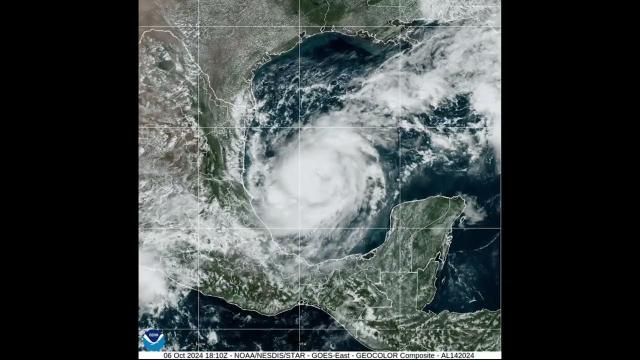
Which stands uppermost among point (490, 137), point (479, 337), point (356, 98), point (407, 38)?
point (407, 38)

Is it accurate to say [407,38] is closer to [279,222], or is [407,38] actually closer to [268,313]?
[279,222]

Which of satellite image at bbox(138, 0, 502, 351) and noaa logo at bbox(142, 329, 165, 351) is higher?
satellite image at bbox(138, 0, 502, 351)

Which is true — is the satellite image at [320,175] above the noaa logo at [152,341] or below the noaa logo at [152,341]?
above

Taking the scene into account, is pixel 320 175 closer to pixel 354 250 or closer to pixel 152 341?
pixel 354 250

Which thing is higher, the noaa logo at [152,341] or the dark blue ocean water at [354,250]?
the dark blue ocean water at [354,250]

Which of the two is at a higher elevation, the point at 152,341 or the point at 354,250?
the point at 354,250

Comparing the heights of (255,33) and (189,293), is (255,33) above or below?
above

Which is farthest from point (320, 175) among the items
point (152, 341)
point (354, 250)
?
point (152, 341)

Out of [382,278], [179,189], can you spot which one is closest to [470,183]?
[382,278]
